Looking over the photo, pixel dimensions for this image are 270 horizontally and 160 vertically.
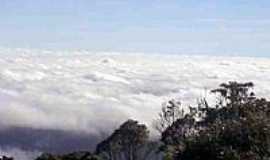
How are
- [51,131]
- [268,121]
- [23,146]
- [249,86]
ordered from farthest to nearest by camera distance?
[51,131]
[23,146]
[249,86]
[268,121]

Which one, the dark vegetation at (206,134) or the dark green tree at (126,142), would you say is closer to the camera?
the dark vegetation at (206,134)

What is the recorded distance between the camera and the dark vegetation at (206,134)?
35.3m

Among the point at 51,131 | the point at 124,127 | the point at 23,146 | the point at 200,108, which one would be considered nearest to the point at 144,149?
the point at 124,127

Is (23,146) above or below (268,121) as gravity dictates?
below

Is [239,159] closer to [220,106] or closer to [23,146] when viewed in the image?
[220,106]

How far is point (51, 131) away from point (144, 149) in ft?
334

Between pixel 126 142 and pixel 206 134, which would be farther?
pixel 126 142

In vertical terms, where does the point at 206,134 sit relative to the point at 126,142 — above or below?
above

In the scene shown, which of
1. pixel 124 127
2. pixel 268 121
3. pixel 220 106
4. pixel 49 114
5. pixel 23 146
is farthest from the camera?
pixel 49 114

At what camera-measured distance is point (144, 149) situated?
2857 inches

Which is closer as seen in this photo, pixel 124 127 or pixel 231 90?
pixel 231 90

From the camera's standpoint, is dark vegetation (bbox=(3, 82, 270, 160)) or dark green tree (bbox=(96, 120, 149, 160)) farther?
dark green tree (bbox=(96, 120, 149, 160))

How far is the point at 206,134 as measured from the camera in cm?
3775

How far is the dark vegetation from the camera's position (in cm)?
3531
